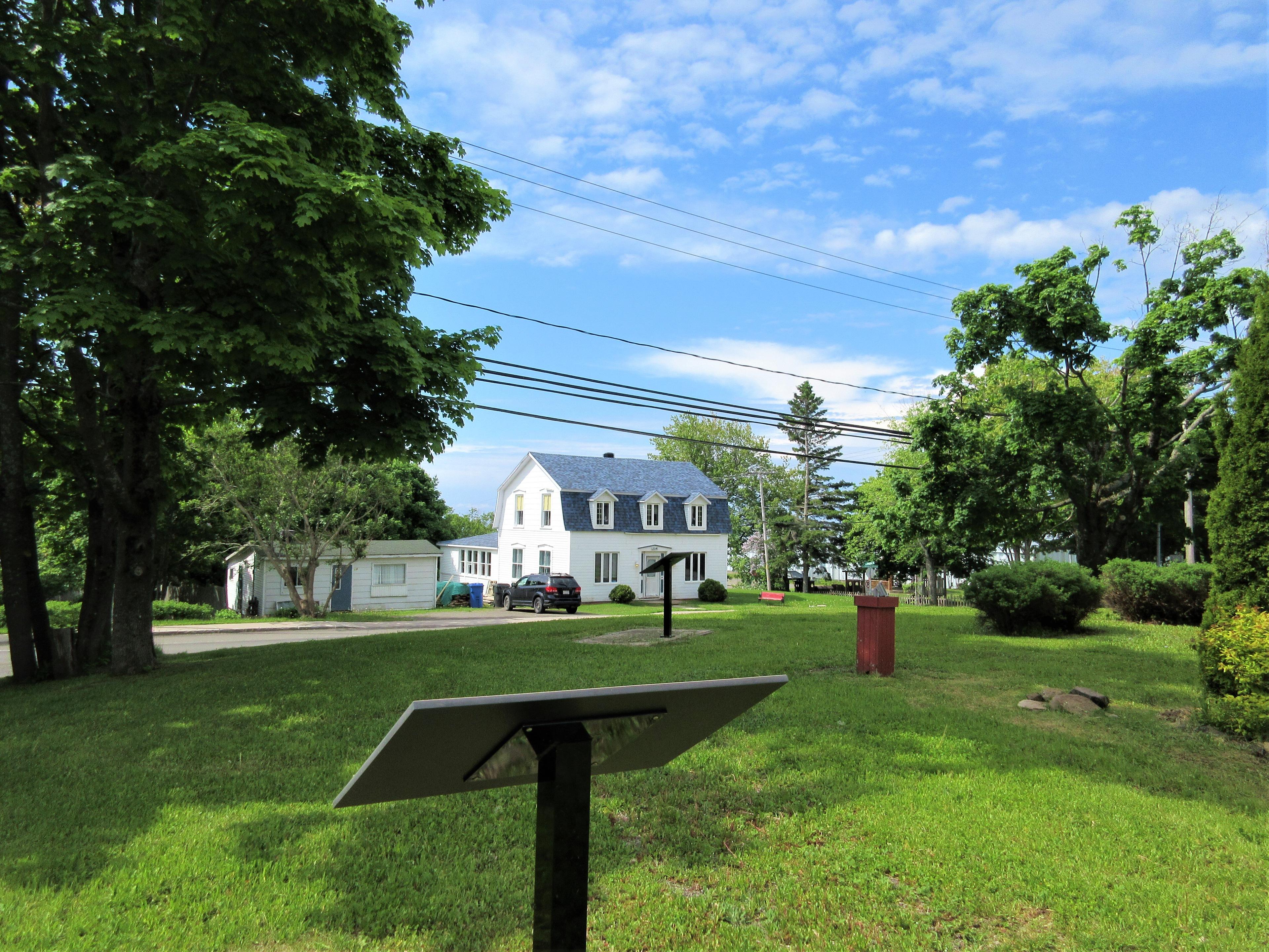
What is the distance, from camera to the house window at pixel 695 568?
40.7m

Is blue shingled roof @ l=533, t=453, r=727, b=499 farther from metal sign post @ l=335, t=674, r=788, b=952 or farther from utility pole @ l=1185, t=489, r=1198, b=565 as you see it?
metal sign post @ l=335, t=674, r=788, b=952

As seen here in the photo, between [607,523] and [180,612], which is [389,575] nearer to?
[180,612]

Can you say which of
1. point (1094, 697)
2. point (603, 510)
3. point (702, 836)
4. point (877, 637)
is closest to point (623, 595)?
point (603, 510)

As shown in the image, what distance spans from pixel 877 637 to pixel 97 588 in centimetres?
1238

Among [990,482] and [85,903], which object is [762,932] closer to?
[85,903]

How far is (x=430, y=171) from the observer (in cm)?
1202

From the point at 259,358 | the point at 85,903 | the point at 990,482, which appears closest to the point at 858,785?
the point at 85,903

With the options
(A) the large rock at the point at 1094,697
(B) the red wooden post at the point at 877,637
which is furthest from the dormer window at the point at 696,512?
(A) the large rock at the point at 1094,697

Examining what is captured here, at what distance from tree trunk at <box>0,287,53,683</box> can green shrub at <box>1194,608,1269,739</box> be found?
15.9m

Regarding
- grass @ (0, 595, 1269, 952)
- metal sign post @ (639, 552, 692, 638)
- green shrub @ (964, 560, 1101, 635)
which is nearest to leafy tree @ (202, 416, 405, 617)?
metal sign post @ (639, 552, 692, 638)

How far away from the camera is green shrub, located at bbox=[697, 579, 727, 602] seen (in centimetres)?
3778

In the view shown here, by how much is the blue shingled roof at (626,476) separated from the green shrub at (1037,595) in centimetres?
2527

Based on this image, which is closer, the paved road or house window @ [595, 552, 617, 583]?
the paved road

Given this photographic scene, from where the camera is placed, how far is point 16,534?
11.5 m
